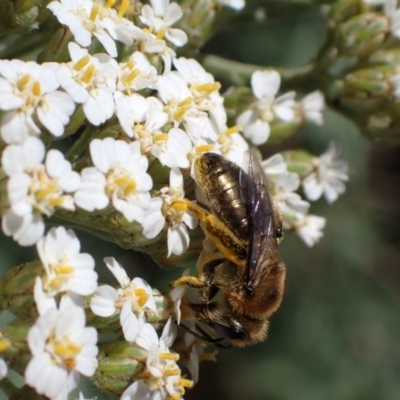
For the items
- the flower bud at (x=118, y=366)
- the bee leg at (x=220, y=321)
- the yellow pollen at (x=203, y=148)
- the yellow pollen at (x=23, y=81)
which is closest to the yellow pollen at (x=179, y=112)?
the yellow pollen at (x=203, y=148)

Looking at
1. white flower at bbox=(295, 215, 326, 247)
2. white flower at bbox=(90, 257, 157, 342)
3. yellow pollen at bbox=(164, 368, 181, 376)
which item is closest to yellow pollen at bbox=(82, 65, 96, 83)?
white flower at bbox=(90, 257, 157, 342)

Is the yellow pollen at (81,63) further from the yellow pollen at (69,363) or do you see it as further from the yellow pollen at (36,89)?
the yellow pollen at (69,363)

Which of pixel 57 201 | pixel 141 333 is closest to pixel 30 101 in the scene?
pixel 57 201

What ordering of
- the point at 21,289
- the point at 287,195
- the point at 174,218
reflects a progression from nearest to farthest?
the point at 21,289, the point at 174,218, the point at 287,195

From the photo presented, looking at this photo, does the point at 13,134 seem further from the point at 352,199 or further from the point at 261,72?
the point at 352,199

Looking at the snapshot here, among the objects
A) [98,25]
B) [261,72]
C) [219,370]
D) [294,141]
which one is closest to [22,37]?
[98,25]

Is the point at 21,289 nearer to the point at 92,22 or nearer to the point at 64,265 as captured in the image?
the point at 64,265
